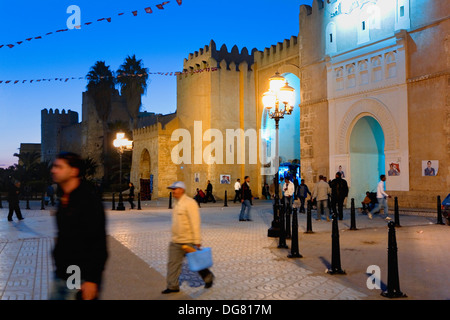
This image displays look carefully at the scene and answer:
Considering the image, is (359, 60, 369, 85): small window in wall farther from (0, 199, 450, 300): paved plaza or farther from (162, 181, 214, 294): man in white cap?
(162, 181, 214, 294): man in white cap

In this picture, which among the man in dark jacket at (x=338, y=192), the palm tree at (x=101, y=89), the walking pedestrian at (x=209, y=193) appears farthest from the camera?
the palm tree at (x=101, y=89)

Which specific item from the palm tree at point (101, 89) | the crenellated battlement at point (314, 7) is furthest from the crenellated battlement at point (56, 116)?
the crenellated battlement at point (314, 7)

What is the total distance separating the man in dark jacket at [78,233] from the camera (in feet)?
11.1

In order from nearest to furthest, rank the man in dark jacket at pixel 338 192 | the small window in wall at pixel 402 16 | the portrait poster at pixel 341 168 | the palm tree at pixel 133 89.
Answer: the man in dark jacket at pixel 338 192 → the small window in wall at pixel 402 16 → the portrait poster at pixel 341 168 → the palm tree at pixel 133 89

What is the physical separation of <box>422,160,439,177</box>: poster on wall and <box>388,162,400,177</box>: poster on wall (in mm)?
1103

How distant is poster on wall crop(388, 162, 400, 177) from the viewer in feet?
59.5

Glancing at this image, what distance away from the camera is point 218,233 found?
11969 millimetres

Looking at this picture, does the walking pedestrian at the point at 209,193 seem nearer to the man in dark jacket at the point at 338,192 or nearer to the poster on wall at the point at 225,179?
the poster on wall at the point at 225,179

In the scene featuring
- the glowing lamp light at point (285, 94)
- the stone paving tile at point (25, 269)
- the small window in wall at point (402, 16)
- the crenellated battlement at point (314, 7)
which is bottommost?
the stone paving tile at point (25, 269)

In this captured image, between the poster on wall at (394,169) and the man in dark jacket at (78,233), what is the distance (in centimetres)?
1653

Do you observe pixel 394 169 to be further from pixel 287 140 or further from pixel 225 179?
pixel 225 179

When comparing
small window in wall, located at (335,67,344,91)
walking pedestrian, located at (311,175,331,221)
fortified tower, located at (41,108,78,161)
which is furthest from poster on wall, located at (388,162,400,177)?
fortified tower, located at (41,108,78,161)

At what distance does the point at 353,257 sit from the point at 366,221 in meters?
6.70
